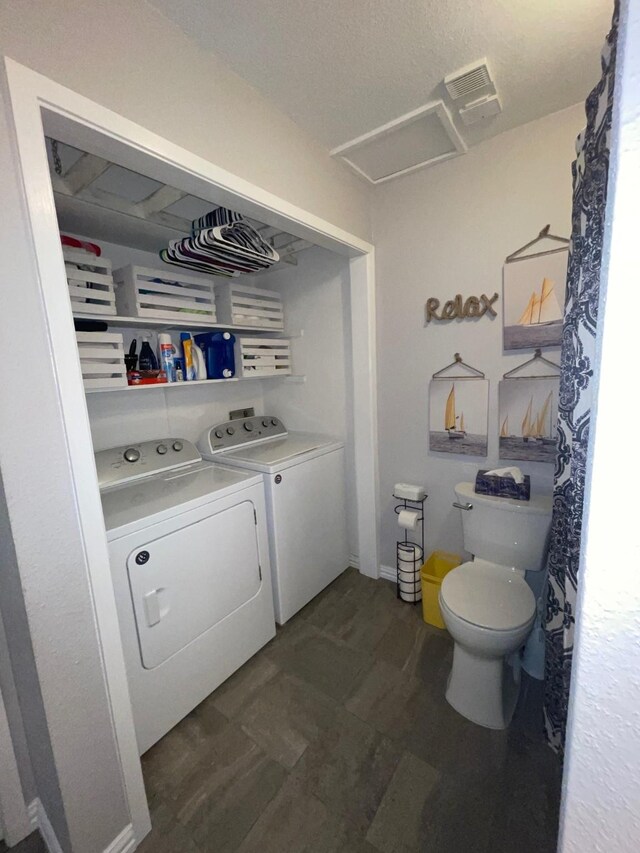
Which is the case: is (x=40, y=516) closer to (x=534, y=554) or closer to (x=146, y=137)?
(x=146, y=137)

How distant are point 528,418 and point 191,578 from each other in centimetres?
177

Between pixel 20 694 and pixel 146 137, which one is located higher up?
pixel 146 137

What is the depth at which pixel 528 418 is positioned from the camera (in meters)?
1.75

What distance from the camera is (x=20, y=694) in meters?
1.06

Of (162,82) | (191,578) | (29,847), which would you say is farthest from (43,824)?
(162,82)

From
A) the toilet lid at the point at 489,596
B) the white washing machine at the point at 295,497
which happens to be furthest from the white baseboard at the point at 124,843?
the toilet lid at the point at 489,596

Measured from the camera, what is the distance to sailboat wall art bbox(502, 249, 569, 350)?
1605mm

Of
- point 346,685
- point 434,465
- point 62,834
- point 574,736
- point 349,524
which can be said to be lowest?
point 346,685

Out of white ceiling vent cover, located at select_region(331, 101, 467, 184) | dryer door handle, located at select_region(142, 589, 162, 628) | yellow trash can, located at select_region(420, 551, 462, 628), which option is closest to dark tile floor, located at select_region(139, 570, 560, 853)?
yellow trash can, located at select_region(420, 551, 462, 628)

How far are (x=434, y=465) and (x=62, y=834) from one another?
80.3 inches

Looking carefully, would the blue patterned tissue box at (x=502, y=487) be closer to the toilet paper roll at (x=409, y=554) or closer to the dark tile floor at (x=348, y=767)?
the toilet paper roll at (x=409, y=554)

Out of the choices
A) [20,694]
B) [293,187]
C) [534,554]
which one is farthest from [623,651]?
[293,187]

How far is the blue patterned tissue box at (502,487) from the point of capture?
164 cm

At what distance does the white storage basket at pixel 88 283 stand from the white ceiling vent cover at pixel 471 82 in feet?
5.17
